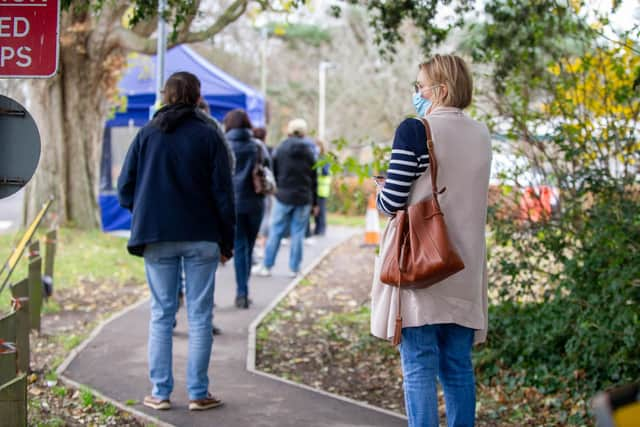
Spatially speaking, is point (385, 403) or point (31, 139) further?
point (385, 403)

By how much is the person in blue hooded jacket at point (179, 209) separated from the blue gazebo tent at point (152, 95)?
10377mm

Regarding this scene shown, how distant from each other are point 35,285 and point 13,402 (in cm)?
339

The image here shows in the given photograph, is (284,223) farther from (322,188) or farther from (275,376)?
(322,188)

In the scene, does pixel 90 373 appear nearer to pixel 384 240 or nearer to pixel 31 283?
pixel 31 283

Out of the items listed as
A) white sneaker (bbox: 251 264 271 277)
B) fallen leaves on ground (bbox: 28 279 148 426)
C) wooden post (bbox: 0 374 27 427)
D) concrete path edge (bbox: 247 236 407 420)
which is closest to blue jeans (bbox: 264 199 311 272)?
white sneaker (bbox: 251 264 271 277)

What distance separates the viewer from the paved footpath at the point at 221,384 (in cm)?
527

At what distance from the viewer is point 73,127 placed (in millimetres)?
15250

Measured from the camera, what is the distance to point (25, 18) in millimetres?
3920

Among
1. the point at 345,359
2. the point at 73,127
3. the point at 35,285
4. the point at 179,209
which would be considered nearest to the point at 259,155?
the point at 345,359

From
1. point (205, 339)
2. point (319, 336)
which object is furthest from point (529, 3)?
point (205, 339)

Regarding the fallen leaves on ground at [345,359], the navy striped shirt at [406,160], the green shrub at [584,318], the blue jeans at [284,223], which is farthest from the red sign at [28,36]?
the blue jeans at [284,223]

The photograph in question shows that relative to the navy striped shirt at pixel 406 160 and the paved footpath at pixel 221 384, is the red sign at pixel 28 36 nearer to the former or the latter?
the navy striped shirt at pixel 406 160

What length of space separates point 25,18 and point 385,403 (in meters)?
3.69

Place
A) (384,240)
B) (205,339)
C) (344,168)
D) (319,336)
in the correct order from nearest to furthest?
1. (384,240)
2. (205,339)
3. (344,168)
4. (319,336)
